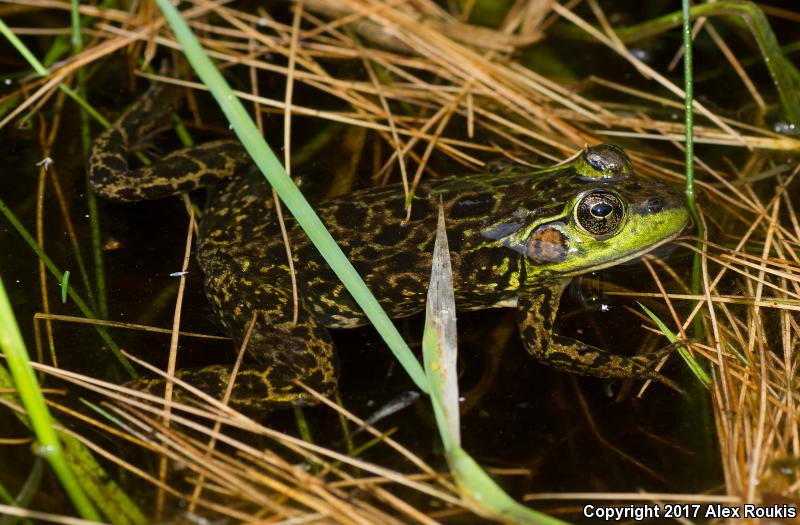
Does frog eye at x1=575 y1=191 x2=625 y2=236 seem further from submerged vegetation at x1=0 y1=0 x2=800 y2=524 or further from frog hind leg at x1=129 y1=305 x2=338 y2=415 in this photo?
frog hind leg at x1=129 y1=305 x2=338 y2=415

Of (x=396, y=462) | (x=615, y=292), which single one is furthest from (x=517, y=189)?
(x=396, y=462)

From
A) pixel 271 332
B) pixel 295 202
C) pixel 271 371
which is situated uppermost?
pixel 295 202

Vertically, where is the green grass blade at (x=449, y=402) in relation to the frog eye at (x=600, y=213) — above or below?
below

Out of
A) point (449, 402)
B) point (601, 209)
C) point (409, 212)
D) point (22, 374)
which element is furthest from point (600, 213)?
point (22, 374)

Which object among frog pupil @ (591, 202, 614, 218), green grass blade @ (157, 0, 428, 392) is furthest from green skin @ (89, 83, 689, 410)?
green grass blade @ (157, 0, 428, 392)

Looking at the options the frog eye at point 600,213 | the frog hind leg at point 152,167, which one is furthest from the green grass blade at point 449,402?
the frog hind leg at point 152,167

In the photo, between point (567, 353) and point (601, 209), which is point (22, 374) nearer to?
point (567, 353)

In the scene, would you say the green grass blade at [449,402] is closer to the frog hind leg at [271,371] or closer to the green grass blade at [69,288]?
the frog hind leg at [271,371]
